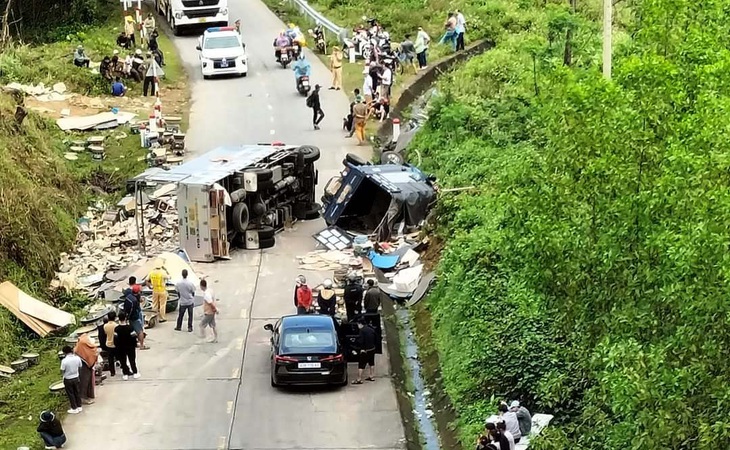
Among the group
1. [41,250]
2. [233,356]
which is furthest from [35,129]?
[233,356]

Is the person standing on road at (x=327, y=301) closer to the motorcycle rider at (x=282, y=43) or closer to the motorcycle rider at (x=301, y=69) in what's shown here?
the motorcycle rider at (x=301, y=69)

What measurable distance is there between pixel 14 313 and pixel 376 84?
55.7 ft

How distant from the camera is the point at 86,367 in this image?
20.8 m

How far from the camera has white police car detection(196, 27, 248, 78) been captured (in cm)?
4447

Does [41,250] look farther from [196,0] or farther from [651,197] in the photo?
[196,0]

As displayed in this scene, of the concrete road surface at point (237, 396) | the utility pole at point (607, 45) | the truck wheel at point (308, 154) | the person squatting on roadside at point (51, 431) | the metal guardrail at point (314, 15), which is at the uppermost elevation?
the utility pole at point (607, 45)

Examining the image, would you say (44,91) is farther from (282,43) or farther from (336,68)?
(336,68)

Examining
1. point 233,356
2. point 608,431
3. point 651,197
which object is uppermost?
point 651,197

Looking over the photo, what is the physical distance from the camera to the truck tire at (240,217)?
2831 centimetres

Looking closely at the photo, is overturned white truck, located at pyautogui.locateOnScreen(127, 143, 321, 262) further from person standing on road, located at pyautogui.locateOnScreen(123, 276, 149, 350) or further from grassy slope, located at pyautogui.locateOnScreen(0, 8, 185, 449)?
person standing on road, located at pyautogui.locateOnScreen(123, 276, 149, 350)

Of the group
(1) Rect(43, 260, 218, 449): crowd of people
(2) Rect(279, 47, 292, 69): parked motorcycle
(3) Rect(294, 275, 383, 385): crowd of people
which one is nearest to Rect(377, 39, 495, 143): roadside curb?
(2) Rect(279, 47, 292, 69): parked motorcycle

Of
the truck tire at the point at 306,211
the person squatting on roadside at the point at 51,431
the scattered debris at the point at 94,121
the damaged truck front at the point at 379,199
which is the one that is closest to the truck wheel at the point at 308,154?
the damaged truck front at the point at 379,199

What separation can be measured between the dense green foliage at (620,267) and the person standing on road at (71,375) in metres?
6.62

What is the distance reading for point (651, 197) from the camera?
14242mm
